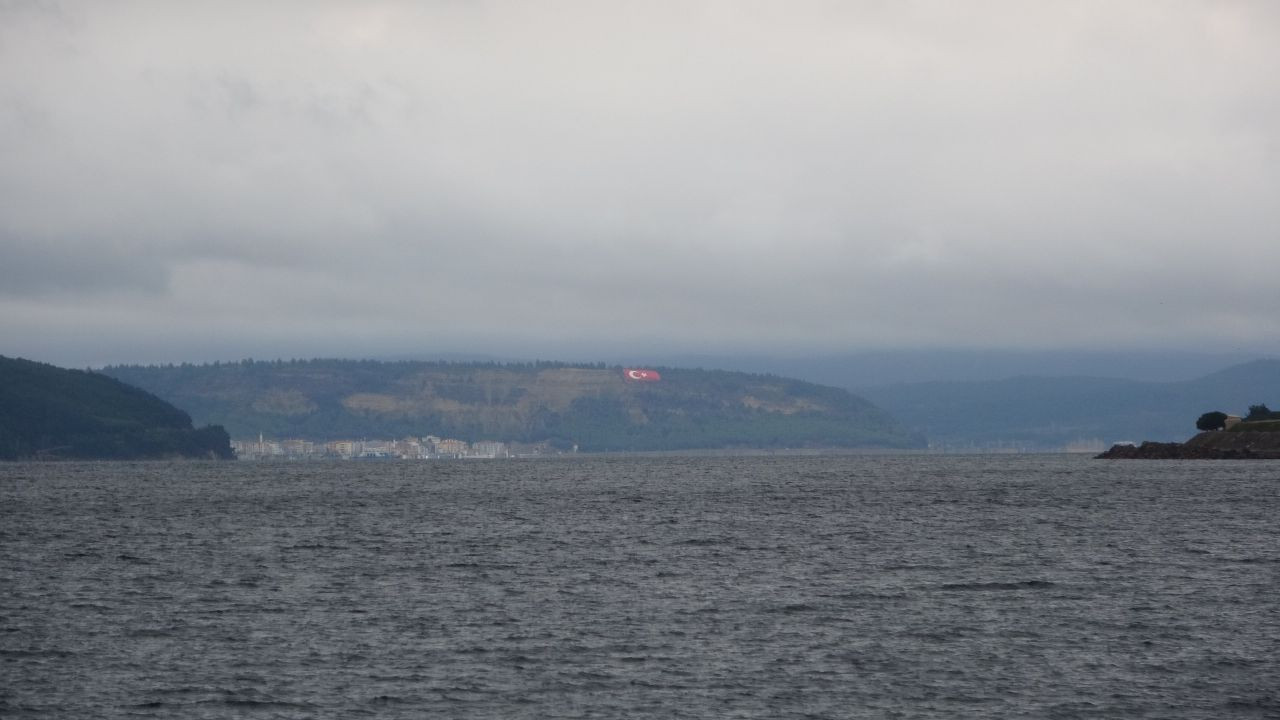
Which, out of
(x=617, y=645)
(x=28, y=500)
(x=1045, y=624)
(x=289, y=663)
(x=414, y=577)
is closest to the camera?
(x=289, y=663)

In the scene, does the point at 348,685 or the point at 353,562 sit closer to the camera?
the point at 348,685

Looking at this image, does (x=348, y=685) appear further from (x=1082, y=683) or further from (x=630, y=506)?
(x=630, y=506)

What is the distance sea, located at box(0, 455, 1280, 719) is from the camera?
165 ft

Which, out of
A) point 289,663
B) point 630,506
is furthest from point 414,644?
point 630,506

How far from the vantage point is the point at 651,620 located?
67000 millimetres

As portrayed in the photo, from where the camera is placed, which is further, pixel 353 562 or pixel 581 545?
pixel 581 545

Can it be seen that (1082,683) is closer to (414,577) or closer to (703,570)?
(703,570)

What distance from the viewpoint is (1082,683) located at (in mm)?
52219

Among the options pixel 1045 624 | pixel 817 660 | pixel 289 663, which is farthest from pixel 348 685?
pixel 1045 624

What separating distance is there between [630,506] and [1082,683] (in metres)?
113

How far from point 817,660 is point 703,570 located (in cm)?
3085

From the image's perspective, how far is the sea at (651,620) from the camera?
165 feet

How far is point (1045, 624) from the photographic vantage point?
64.9 meters

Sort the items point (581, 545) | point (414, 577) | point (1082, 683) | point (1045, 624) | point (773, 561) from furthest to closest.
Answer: point (581, 545) → point (773, 561) → point (414, 577) → point (1045, 624) → point (1082, 683)
